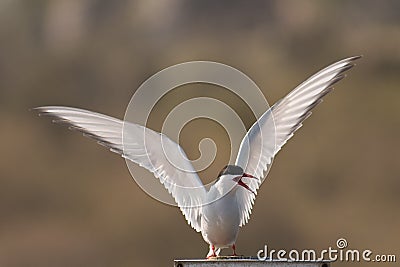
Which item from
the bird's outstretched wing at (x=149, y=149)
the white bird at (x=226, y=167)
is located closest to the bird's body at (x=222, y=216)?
the white bird at (x=226, y=167)

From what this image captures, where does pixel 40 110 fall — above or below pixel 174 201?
above

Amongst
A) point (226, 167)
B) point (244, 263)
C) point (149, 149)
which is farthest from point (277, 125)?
point (244, 263)

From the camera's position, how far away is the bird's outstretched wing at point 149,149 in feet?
14.9

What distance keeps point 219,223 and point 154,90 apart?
2572mm

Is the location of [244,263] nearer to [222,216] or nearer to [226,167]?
[222,216]

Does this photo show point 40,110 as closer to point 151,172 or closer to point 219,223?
point 151,172

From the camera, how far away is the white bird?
4.28m

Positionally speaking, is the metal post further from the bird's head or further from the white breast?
the bird's head

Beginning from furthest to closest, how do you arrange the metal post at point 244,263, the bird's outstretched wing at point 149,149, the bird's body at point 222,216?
the bird's outstretched wing at point 149,149, the bird's body at point 222,216, the metal post at point 244,263

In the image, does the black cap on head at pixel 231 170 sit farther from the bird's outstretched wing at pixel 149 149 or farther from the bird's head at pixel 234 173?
the bird's outstretched wing at pixel 149 149

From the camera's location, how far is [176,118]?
5008 millimetres

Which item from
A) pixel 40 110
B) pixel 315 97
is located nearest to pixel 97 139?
pixel 40 110

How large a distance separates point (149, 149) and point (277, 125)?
1.99 ft

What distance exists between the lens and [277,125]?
4727 millimetres
